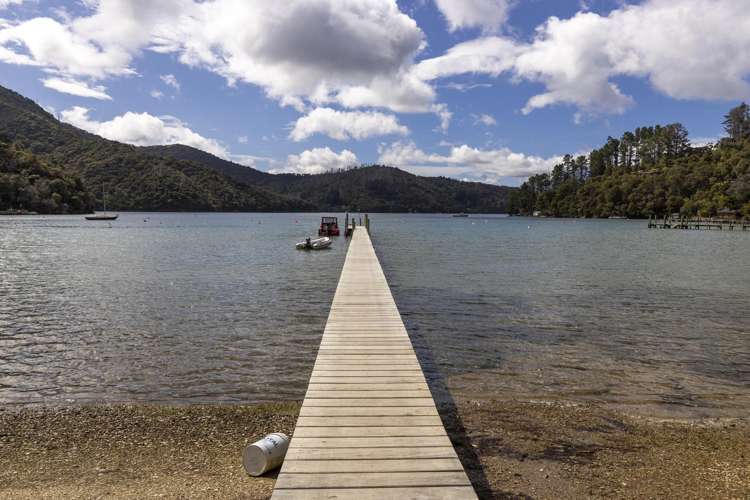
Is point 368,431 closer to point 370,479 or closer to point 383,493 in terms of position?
point 370,479

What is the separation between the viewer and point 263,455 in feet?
16.9

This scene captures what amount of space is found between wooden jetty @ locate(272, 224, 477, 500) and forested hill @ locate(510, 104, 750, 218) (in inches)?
4179

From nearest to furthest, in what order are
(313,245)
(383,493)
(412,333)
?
(383,493)
(412,333)
(313,245)

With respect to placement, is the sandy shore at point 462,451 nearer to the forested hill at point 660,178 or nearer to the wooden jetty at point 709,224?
the wooden jetty at point 709,224

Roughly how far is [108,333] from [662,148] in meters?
179

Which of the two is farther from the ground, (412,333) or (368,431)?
(368,431)

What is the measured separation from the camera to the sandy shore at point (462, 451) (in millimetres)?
5133

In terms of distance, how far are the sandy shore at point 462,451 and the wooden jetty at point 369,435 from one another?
884 mm

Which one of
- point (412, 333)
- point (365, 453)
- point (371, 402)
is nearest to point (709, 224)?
point (412, 333)

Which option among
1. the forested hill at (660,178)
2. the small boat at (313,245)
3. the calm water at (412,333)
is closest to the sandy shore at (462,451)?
the calm water at (412,333)

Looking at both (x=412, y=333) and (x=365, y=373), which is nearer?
(x=365, y=373)

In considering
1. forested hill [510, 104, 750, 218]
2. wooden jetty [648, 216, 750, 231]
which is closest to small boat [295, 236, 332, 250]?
wooden jetty [648, 216, 750, 231]

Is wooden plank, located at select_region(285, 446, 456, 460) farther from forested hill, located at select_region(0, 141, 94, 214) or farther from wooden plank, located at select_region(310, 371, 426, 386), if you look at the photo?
forested hill, located at select_region(0, 141, 94, 214)

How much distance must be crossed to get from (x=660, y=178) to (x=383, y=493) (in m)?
151
